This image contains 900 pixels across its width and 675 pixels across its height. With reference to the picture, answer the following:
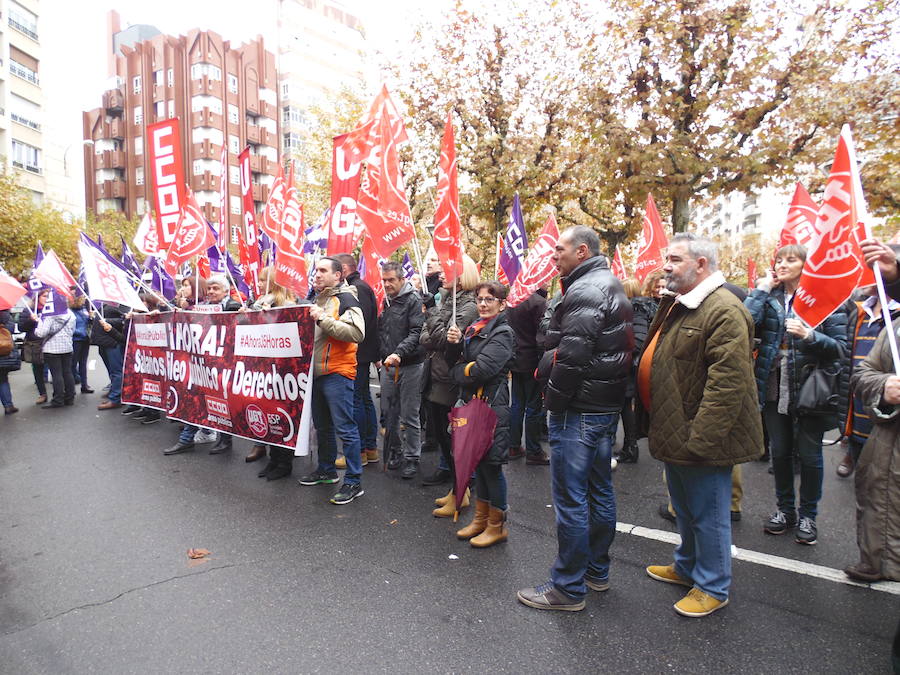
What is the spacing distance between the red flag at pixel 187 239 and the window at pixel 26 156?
3916cm

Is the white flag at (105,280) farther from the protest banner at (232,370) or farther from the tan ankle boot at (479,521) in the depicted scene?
the tan ankle boot at (479,521)

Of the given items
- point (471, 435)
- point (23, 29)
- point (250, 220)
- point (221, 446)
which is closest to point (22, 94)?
point (23, 29)

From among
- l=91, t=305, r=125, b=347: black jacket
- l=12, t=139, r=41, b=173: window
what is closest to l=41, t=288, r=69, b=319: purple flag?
l=91, t=305, r=125, b=347: black jacket

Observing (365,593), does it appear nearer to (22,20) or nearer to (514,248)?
(514,248)

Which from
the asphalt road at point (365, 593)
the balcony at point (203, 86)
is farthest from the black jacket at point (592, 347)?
the balcony at point (203, 86)

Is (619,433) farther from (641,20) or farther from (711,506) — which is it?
(641,20)

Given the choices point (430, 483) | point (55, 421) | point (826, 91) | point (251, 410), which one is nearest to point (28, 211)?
point (55, 421)

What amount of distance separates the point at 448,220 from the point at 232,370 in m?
2.94

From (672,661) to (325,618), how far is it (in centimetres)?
180

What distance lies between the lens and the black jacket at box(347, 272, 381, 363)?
5801 mm

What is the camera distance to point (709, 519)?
Result: 307 cm

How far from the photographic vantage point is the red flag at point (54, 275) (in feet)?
27.7

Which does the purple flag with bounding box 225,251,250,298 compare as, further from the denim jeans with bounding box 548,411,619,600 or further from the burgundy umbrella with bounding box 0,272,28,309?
the denim jeans with bounding box 548,411,619,600

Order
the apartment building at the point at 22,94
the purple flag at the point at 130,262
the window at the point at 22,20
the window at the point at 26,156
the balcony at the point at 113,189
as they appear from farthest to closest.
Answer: the balcony at the point at 113,189, the window at the point at 22,20, the window at the point at 26,156, the apartment building at the point at 22,94, the purple flag at the point at 130,262
